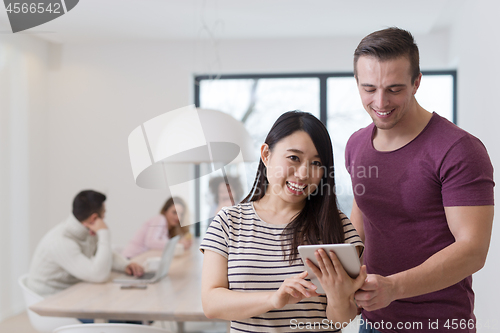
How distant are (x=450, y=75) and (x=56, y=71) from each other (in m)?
4.14

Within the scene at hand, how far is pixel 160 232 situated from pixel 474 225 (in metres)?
3.15

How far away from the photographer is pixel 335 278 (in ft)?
3.26

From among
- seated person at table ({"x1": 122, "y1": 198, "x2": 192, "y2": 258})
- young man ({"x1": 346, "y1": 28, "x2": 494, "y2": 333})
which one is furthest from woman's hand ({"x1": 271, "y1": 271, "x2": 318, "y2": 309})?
seated person at table ({"x1": 122, "y1": 198, "x2": 192, "y2": 258})

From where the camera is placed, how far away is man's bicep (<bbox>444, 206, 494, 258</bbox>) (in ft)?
3.79

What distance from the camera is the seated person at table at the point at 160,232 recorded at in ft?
12.3

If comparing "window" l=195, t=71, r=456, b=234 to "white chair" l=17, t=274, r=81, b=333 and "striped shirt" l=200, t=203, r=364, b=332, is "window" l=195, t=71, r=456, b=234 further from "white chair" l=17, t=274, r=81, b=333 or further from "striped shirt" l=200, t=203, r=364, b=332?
"striped shirt" l=200, t=203, r=364, b=332

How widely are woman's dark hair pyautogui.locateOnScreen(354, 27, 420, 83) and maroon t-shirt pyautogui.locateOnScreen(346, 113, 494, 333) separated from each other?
21 centimetres

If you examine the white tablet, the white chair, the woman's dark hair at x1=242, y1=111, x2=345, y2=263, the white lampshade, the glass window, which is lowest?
the white chair

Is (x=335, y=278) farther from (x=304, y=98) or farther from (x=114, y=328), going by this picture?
(x=304, y=98)

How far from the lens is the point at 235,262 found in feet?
3.70

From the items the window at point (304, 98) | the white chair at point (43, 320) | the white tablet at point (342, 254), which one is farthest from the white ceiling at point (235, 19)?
the white tablet at point (342, 254)

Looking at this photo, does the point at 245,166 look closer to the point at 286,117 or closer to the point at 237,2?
the point at 237,2

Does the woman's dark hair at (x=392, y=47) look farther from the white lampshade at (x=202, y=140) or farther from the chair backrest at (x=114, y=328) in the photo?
the chair backrest at (x=114, y=328)

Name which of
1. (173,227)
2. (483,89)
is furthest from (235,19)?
(483,89)
